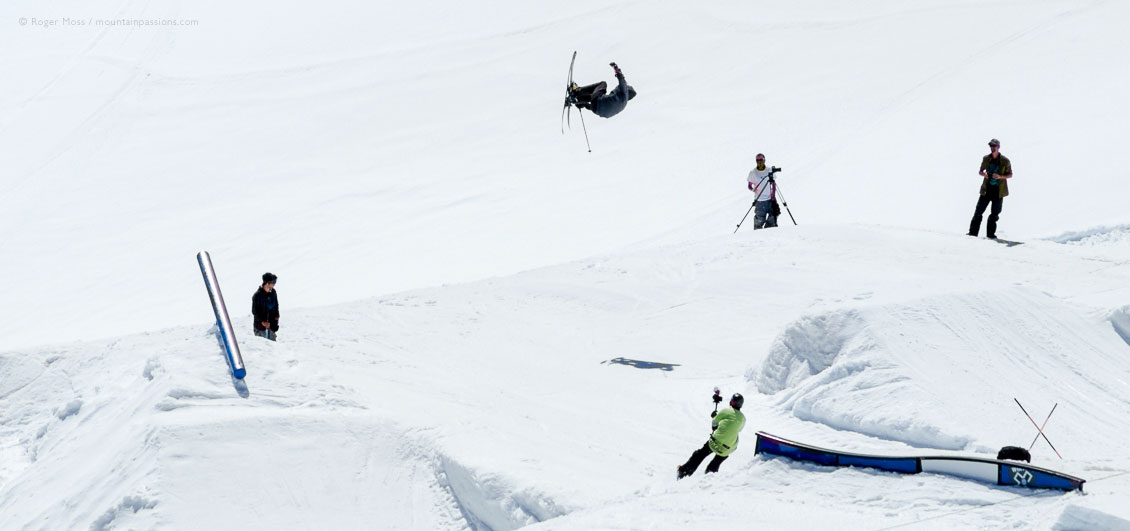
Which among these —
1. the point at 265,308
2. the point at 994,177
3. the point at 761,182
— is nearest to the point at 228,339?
the point at 265,308

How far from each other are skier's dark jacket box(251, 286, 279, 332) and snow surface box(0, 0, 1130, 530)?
0.43 metres

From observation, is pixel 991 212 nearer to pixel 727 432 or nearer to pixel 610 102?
pixel 610 102

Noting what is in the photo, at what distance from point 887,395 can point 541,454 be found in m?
3.07

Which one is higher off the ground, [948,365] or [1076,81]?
[1076,81]

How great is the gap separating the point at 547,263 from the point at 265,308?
29.8 ft

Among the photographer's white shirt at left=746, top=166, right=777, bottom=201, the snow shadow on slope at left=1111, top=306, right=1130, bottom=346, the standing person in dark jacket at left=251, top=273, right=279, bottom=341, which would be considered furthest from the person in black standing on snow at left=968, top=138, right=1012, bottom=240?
the standing person in dark jacket at left=251, top=273, right=279, bottom=341

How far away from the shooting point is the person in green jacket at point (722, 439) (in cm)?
884

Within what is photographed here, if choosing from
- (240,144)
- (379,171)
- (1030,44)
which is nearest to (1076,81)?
(1030,44)

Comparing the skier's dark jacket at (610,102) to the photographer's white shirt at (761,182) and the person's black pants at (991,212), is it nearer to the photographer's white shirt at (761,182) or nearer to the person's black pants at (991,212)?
the photographer's white shirt at (761,182)

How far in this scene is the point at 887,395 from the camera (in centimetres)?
992

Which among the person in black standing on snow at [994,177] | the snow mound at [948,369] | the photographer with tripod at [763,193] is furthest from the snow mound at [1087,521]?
the photographer with tripod at [763,193]

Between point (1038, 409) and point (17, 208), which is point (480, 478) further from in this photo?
point (17, 208)

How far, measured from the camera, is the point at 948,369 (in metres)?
10.3

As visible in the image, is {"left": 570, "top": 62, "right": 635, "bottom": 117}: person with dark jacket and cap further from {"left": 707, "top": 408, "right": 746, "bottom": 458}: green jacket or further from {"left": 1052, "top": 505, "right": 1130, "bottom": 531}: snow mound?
{"left": 1052, "top": 505, "right": 1130, "bottom": 531}: snow mound
